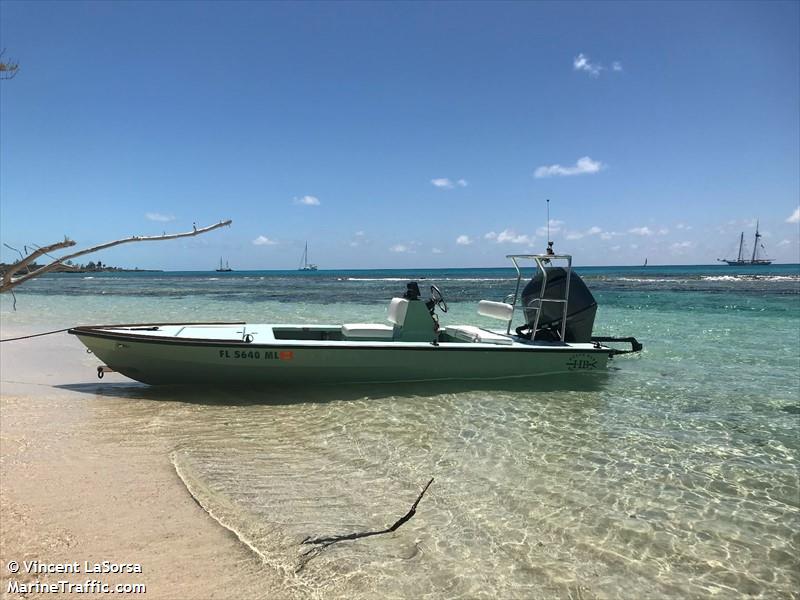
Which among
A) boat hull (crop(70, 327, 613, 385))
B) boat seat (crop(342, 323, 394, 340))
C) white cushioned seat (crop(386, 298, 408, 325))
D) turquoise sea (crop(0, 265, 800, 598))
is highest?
white cushioned seat (crop(386, 298, 408, 325))

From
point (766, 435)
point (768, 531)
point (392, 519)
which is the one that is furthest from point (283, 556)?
point (766, 435)

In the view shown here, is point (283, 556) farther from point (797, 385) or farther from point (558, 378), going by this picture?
point (797, 385)

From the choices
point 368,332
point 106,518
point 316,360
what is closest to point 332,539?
point 106,518

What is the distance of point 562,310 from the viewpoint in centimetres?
1027

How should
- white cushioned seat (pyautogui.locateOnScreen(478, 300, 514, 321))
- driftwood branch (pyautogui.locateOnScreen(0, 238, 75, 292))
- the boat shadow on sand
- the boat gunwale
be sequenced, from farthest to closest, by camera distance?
white cushioned seat (pyautogui.locateOnScreen(478, 300, 514, 321)), the boat shadow on sand, the boat gunwale, driftwood branch (pyautogui.locateOnScreen(0, 238, 75, 292))

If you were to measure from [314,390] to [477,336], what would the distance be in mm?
3214

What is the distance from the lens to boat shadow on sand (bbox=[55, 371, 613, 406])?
322 inches

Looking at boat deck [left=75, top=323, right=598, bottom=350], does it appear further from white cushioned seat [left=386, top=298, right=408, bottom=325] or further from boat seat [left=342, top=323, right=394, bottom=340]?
white cushioned seat [left=386, top=298, right=408, bottom=325]

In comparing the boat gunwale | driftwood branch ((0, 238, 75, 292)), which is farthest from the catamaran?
driftwood branch ((0, 238, 75, 292))

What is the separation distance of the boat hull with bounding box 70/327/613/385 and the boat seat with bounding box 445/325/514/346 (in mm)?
573

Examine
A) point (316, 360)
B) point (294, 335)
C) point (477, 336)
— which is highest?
point (477, 336)

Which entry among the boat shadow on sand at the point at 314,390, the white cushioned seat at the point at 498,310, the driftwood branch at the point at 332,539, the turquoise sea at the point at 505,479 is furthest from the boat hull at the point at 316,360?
the driftwood branch at the point at 332,539

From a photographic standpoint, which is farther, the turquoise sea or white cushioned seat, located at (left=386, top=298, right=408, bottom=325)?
white cushioned seat, located at (left=386, top=298, right=408, bottom=325)

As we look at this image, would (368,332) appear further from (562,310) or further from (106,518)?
(106,518)
